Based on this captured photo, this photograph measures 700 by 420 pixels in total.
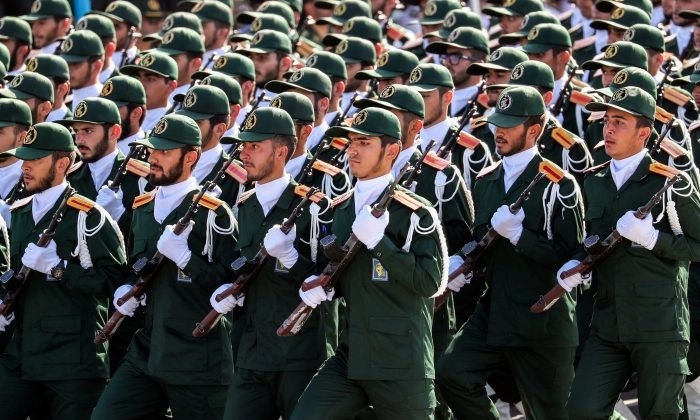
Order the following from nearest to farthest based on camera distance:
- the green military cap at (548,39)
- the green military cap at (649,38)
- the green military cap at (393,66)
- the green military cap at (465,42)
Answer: the green military cap at (393,66) → the green military cap at (649,38) → the green military cap at (548,39) → the green military cap at (465,42)

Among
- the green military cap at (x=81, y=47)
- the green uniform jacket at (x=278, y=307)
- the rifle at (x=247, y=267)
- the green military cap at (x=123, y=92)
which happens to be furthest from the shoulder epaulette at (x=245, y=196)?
the green military cap at (x=81, y=47)

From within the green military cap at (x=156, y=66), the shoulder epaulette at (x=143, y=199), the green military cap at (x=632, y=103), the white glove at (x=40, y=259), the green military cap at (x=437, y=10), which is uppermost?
the green military cap at (x=632, y=103)

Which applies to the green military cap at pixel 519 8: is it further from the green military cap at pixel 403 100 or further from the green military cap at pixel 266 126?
the green military cap at pixel 266 126

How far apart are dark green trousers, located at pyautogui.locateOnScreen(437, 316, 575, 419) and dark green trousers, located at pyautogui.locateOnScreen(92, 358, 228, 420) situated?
4.52 feet

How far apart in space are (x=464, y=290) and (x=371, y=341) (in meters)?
2.30

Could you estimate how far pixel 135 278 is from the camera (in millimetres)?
10727

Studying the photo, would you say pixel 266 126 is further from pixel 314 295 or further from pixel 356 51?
pixel 356 51

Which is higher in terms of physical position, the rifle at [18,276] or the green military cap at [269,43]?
the rifle at [18,276]

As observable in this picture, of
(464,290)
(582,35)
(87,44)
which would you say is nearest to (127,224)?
(464,290)

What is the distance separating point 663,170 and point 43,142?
385 centimetres

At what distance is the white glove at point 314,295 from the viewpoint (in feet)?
31.9

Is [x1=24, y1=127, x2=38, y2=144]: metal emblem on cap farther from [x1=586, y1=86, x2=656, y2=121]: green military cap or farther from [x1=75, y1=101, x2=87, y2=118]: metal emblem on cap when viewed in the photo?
[x1=586, y1=86, x2=656, y2=121]: green military cap

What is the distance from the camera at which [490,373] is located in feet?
35.8

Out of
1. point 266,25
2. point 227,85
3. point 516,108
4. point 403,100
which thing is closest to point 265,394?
point 403,100
